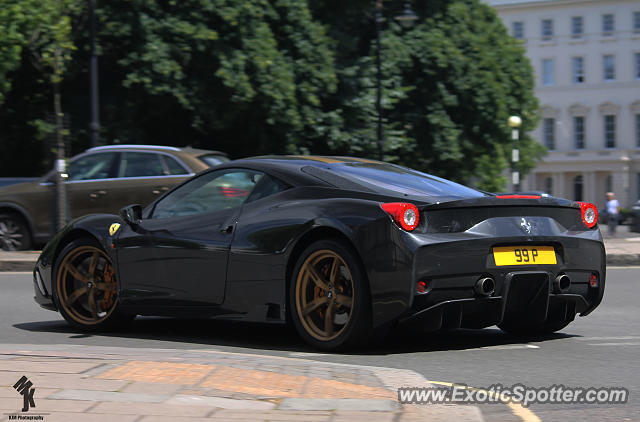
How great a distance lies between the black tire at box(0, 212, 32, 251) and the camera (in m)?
17.0

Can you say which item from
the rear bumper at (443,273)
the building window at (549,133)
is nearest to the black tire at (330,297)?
the rear bumper at (443,273)

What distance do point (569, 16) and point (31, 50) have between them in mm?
66445

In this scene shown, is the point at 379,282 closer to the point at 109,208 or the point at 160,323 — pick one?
the point at 160,323

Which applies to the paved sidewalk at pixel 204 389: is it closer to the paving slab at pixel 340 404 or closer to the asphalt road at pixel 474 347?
the paving slab at pixel 340 404

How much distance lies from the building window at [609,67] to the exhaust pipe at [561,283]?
79.0 m

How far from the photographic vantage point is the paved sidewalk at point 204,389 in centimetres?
443

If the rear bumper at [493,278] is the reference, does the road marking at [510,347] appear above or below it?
below

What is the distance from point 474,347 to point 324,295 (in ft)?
3.57

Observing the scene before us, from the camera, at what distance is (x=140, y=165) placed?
16.4 meters

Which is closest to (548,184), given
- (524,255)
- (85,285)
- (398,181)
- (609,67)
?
(609,67)

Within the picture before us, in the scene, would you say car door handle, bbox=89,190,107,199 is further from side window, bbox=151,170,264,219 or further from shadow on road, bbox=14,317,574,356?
side window, bbox=151,170,264,219

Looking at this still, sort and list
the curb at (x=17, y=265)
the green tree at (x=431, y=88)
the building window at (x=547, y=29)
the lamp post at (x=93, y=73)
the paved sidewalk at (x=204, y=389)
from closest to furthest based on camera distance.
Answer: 1. the paved sidewalk at (x=204, y=389)
2. the curb at (x=17, y=265)
3. the lamp post at (x=93, y=73)
4. the green tree at (x=431, y=88)
5. the building window at (x=547, y=29)

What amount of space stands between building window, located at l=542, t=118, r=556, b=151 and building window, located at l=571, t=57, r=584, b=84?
11.9 ft

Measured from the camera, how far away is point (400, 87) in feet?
94.3
